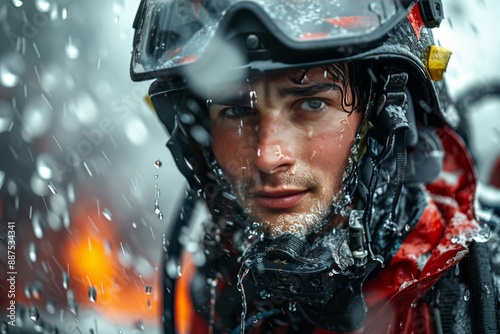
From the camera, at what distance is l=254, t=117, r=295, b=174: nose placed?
207 cm

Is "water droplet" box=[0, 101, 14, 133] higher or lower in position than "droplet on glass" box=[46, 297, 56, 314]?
higher

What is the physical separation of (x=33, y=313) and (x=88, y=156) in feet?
8.07

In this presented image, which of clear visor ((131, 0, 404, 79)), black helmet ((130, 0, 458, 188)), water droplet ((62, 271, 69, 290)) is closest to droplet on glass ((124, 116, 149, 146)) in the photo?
water droplet ((62, 271, 69, 290))

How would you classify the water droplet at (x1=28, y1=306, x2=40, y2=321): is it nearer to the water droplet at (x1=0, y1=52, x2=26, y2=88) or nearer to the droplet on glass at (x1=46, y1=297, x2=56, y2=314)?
the droplet on glass at (x1=46, y1=297, x2=56, y2=314)

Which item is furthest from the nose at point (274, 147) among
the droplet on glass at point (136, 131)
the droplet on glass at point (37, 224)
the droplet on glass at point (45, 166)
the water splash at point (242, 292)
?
the droplet on glass at point (136, 131)

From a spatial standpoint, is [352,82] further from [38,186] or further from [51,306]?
[38,186]

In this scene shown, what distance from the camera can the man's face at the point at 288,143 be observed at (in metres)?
2.09

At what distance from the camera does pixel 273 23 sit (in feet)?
6.23

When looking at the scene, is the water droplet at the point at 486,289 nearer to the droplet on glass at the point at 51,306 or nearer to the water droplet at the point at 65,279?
the droplet on glass at the point at 51,306

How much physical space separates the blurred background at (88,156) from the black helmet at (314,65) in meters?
0.54

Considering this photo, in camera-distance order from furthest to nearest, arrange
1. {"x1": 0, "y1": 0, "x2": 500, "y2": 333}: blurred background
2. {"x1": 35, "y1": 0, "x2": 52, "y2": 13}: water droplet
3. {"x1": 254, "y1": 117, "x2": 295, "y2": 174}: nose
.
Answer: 1. {"x1": 35, "y1": 0, "x2": 52, "y2": 13}: water droplet
2. {"x1": 0, "y1": 0, "x2": 500, "y2": 333}: blurred background
3. {"x1": 254, "y1": 117, "x2": 295, "y2": 174}: nose

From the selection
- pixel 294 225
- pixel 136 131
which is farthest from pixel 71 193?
pixel 294 225

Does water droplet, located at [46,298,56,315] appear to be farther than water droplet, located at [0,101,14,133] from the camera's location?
No

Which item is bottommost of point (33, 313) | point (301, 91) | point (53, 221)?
point (53, 221)
